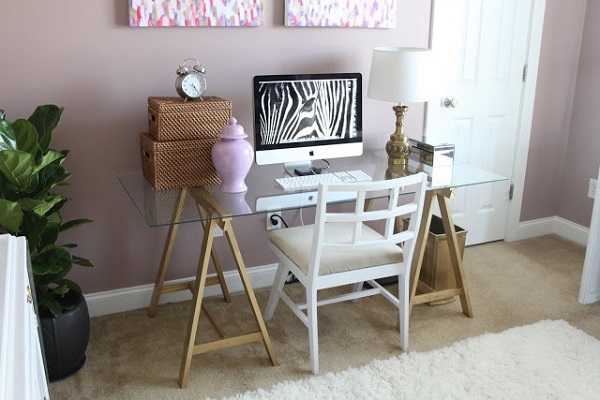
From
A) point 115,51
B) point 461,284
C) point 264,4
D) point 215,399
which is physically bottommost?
point 215,399

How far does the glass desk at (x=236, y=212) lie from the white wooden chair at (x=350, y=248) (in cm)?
17

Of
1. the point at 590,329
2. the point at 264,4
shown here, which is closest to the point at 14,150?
the point at 264,4

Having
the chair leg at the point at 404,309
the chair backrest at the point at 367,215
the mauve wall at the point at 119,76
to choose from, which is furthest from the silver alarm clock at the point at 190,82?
the chair leg at the point at 404,309

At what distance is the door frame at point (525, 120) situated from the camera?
337 cm

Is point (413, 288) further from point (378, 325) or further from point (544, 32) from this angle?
point (544, 32)

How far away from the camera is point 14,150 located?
1.91 m

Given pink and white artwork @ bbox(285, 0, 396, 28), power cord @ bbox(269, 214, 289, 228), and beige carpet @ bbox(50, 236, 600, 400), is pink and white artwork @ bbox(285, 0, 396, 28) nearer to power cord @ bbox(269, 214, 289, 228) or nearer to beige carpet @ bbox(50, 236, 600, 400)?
A: power cord @ bbox(269, 214, 289, 228)

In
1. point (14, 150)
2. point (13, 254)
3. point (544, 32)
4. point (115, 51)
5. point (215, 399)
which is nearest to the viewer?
point (13, 254)

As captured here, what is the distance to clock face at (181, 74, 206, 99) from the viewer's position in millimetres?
2416

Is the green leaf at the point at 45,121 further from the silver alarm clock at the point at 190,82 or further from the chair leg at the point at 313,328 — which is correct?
the chair leg at the point at 313,328

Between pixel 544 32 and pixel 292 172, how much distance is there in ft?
5.99

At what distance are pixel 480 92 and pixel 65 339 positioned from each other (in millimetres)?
2451

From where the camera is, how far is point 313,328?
2.30 m

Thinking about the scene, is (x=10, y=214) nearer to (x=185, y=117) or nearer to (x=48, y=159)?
(x=48, y=159)
